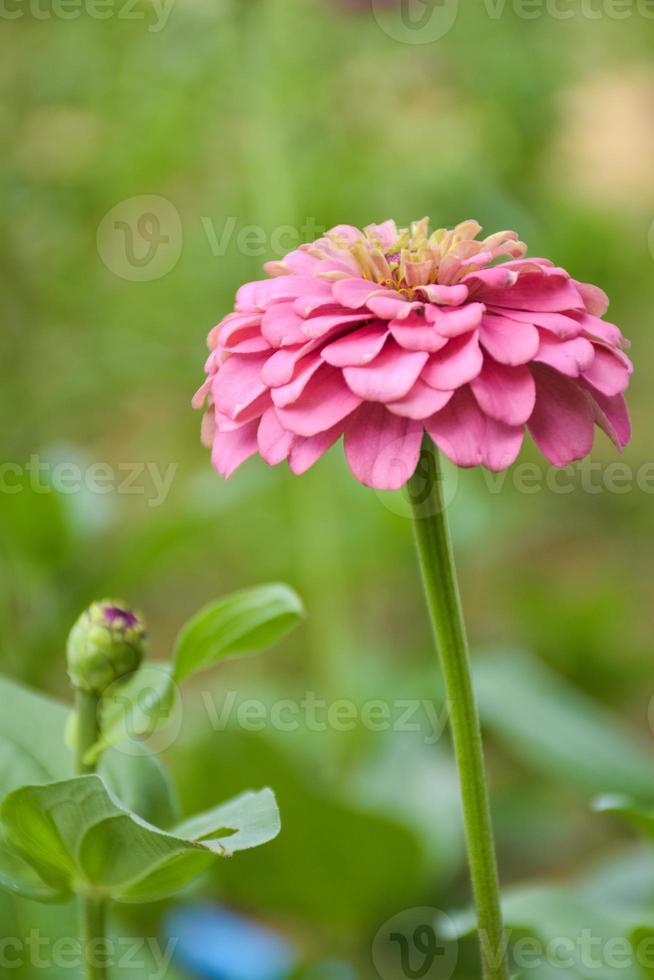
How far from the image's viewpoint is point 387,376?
13.0 inches

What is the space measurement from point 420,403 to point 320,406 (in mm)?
33

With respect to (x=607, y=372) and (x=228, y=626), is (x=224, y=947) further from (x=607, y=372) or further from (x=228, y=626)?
(x=607, y=372)

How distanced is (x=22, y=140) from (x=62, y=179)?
7 centimetres

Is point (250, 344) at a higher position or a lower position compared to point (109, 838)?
higher

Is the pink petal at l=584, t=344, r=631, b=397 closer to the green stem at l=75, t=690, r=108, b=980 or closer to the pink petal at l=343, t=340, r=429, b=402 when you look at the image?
the pink petal at l=343, t=340, r=429, b=402

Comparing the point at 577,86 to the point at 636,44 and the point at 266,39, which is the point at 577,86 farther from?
the point at 266,39

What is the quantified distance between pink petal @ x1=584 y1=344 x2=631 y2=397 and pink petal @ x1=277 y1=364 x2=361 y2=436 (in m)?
0.07

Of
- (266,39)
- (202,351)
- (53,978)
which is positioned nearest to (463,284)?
(53,978)

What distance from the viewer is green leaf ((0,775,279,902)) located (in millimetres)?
381

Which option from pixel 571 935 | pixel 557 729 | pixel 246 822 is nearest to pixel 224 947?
pixel 557 729

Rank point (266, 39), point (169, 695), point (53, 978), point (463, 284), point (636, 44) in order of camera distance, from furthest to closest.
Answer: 1. point (636, 44)
2. point (266, 39)
3. point (53, 978)
4. point (169, 695)
5. point (463, 284)

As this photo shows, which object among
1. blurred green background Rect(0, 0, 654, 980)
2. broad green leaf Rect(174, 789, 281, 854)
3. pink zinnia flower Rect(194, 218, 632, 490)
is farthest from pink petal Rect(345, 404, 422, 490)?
blurred green background Rect(0, 0, 654, 980)

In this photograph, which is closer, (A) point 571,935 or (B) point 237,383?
(B) point 237,383

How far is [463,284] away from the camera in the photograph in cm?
37
